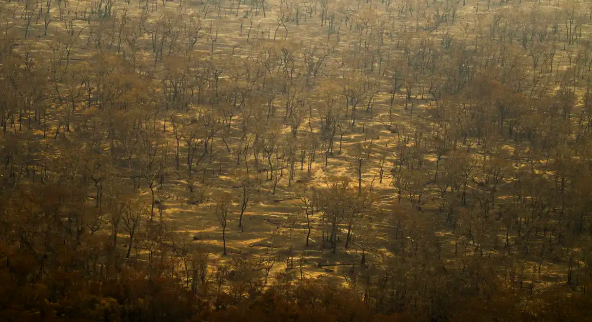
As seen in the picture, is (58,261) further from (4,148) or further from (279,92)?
(279,92)

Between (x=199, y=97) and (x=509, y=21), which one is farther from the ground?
(x=509, y=21)

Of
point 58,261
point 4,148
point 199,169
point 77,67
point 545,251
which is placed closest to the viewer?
point 58,261

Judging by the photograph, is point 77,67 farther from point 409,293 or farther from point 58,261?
point 409,293

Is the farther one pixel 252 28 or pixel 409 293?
pixel 252 28

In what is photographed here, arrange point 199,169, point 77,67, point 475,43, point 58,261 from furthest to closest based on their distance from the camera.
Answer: point 475,43, point 77,67, point 199,169, point 58,261

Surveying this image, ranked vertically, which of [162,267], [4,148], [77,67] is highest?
[77,67]

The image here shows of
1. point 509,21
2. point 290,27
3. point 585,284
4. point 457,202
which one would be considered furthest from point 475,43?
point 585,284
